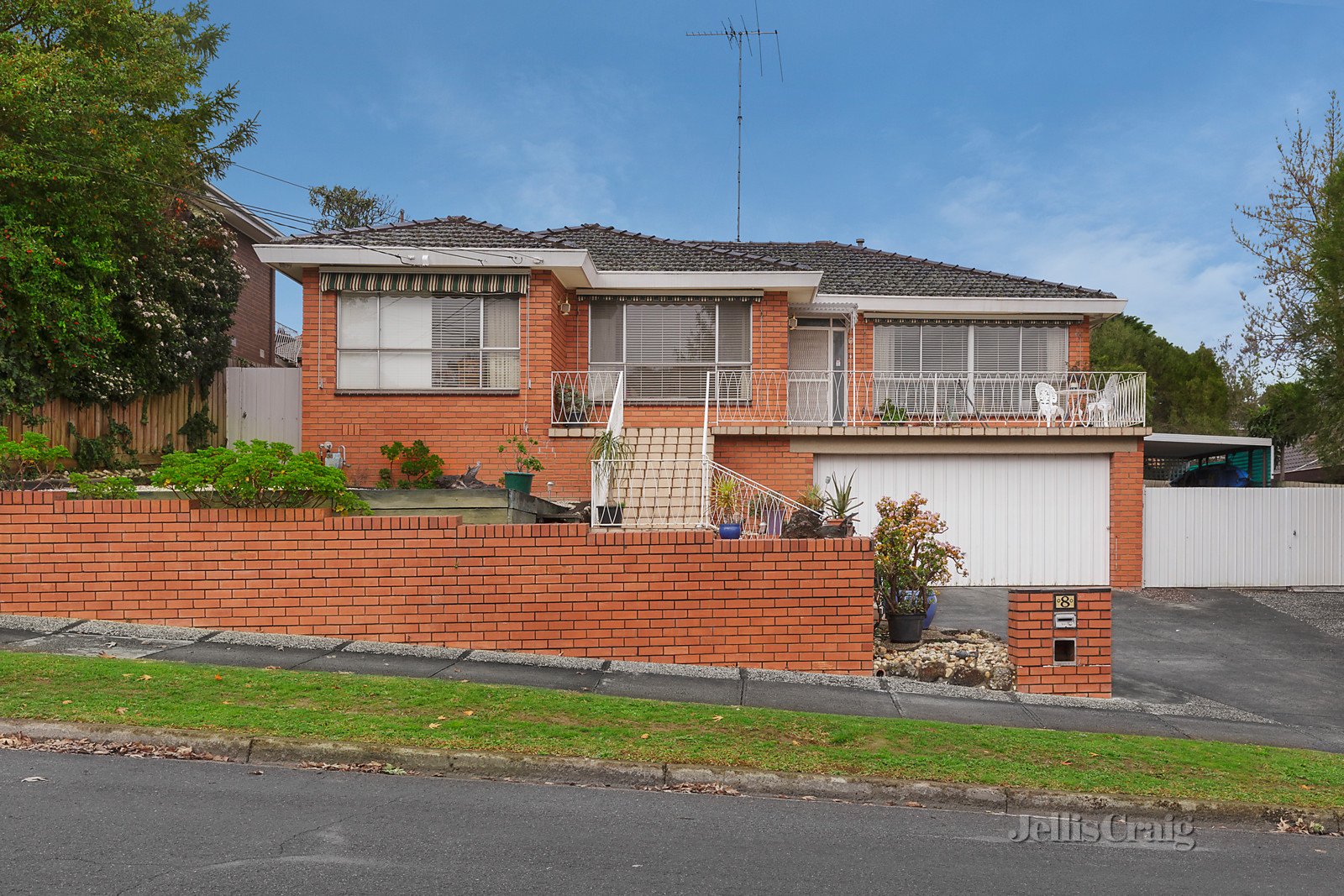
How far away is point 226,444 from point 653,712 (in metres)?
13.8

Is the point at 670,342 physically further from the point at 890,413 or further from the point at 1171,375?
the point at 1171,375

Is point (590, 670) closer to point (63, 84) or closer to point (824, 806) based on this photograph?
point (824, 806)

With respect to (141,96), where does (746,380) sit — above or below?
below

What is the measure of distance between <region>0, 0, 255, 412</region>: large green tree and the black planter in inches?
447

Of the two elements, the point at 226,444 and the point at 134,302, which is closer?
the point at 134,302

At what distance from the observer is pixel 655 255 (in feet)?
57.5

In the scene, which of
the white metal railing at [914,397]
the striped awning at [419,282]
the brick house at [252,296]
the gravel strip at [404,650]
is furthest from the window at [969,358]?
the brick house at [252,296]

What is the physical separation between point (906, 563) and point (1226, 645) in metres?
5.35

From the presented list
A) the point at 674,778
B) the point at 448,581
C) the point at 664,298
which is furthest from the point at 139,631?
the point at 664,298

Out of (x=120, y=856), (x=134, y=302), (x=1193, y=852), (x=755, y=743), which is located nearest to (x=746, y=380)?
(x=134, y=302)

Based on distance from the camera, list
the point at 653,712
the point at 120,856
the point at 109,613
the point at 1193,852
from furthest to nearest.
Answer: the point at 109,613
the point at 653,712
the point at 1193,852
the point at 120,856

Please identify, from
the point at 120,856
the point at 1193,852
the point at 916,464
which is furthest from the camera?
the point at 916,464

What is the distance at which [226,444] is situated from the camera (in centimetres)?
1827

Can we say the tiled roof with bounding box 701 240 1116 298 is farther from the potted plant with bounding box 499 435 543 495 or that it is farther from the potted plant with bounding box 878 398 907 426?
the potted plant with bounding box 499 435 543 495
